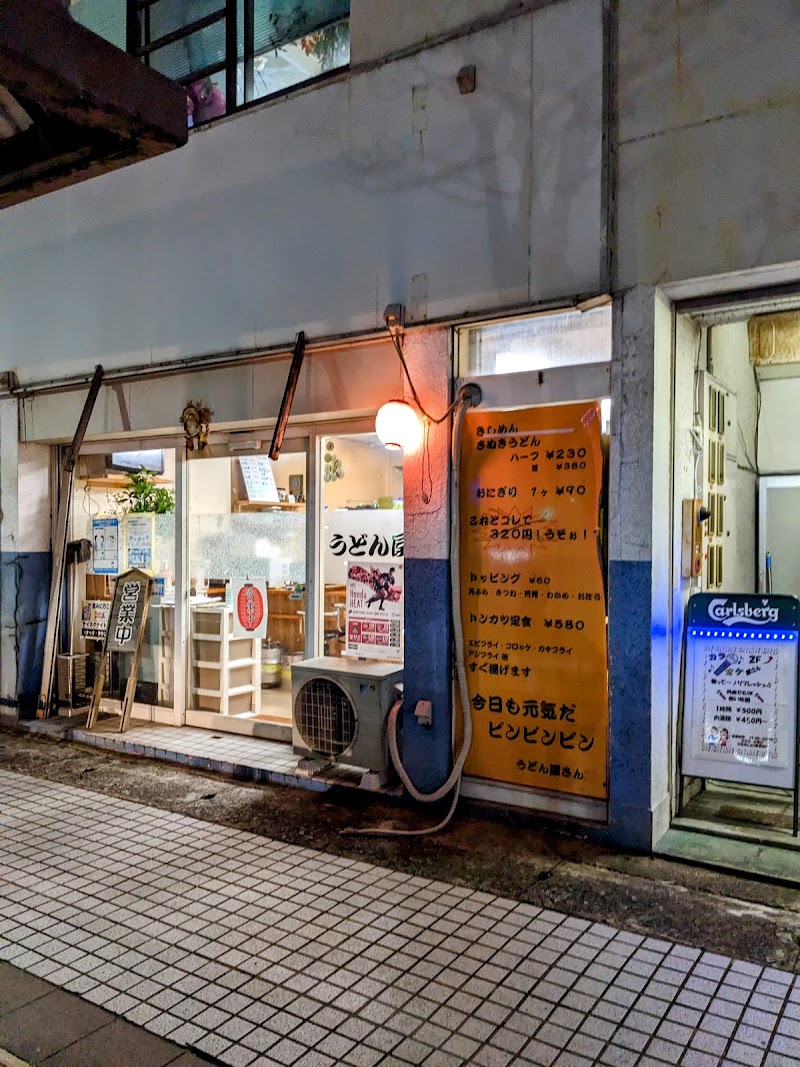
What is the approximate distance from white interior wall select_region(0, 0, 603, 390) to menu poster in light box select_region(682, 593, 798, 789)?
246cm

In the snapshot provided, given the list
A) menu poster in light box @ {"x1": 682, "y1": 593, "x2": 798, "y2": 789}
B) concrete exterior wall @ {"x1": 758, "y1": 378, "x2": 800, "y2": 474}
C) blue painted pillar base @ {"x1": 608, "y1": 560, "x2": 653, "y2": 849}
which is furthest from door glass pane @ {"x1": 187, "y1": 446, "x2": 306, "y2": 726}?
concrete exterior wall @ {"x1": 758, "y1": 378, "x2": 800, "y2": 474}

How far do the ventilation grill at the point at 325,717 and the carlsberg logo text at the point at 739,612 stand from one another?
2.80m

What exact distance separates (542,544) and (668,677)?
4.13 ft

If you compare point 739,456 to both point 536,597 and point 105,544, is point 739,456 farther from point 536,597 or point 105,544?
point 105,544

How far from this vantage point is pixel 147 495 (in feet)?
28.3

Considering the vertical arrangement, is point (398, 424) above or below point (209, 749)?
above

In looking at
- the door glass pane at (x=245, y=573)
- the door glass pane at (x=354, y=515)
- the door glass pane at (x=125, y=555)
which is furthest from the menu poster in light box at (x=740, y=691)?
the door glass pane at (x=125, y=555)

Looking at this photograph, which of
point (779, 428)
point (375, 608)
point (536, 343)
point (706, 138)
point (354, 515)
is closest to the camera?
point (706, 138)

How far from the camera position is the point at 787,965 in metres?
3.84

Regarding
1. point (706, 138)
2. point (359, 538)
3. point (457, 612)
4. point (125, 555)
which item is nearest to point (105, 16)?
point (125, 555)

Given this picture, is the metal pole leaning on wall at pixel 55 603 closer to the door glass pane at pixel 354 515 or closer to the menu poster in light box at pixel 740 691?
the door glass pane at pixel 354 515

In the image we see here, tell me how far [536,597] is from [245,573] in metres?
3.31

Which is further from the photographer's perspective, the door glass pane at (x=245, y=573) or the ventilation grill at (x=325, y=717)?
the door glass pane at (x=245, y=573)

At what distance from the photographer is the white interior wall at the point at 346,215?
5.47 meters
